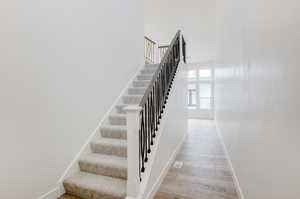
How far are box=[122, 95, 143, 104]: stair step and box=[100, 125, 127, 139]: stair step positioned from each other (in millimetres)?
794

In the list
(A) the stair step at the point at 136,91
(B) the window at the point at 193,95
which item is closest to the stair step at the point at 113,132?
(A) the stair step at the point at 136,91

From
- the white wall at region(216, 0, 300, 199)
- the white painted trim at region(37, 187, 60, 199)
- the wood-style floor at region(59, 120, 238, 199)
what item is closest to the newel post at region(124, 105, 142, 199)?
the wood-style floor at region(59, 120, 238, 199)

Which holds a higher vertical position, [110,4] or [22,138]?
[110,4]

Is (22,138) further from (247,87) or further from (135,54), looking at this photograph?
(135,54)

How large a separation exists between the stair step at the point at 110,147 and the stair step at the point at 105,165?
0.08m

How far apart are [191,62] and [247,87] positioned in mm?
8632

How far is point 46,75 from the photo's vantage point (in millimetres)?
1974

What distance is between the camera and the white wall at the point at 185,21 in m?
5.20

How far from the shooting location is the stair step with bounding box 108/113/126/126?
3.02m

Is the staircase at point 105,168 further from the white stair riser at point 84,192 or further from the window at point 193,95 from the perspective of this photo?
the window at point 193,95

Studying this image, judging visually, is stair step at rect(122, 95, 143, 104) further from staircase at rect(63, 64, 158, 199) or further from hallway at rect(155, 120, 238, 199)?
hallway at rect(155, 120, 238, 199)

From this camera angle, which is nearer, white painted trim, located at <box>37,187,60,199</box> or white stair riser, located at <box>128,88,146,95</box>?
white painted trim, located at <box>37,187,60,199</box>

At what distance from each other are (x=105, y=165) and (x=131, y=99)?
158 cm

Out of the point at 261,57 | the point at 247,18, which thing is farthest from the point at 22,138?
the point at 247,18
